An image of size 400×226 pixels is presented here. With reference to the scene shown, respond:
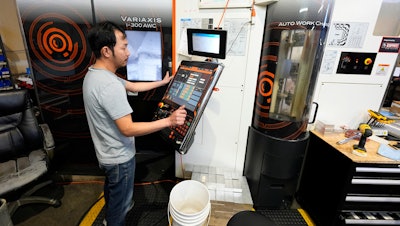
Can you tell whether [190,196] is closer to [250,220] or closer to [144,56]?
[250,220]

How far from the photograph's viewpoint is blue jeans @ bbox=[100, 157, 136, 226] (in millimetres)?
1357

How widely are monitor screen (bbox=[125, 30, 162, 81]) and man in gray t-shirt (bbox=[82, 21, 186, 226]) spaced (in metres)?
1.06

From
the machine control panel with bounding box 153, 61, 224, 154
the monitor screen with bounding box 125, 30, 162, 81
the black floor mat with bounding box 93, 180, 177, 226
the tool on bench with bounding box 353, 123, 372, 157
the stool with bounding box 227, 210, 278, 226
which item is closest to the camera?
the stool with bounding box 227, 210, 278, 226

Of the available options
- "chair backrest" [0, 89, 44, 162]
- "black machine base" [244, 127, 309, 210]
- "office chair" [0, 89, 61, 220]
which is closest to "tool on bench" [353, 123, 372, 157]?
"black machine base" [244, 127, 309, 210]

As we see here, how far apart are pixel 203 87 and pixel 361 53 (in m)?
1.56

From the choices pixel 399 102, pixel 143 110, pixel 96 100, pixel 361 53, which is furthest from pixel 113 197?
pixel 399 102

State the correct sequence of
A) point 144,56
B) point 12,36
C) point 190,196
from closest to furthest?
point 190,196 < point 144,56 < point 12,36

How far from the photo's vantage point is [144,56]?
7.48 ft

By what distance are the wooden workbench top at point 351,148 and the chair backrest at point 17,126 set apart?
2725 mm

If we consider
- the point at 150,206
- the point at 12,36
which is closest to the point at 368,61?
the point at 150,206

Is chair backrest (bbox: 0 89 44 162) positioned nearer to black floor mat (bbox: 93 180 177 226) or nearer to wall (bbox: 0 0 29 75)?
black floor mat (bbox: 93 180 177 226)

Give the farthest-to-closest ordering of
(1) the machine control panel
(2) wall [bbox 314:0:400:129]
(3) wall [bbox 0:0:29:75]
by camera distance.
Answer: (3) wall [bbox 0:0:29:75] < (2) wall [bbox 314:0:400:129] < (1) the machine control panel

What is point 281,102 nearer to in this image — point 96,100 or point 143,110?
point 96,100

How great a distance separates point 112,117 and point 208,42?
79 centimetres
